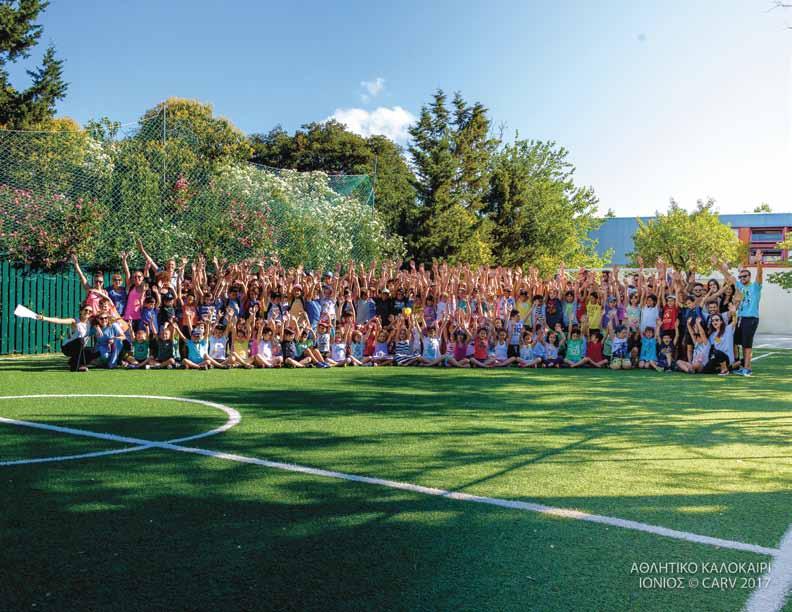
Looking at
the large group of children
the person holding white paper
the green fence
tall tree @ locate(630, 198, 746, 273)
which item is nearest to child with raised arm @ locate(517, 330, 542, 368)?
the large group of children

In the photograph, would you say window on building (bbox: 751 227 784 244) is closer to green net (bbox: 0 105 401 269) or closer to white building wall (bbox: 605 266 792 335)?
white building wall (bbox: 605 266 792 335)

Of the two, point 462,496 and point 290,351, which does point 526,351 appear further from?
point 462,496

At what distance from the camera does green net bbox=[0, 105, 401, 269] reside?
15.5 m

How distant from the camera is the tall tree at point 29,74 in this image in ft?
84.1

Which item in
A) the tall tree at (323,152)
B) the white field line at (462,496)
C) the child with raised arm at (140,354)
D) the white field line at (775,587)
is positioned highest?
the tall tree at (323,152)

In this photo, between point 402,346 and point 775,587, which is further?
→ point 402,346

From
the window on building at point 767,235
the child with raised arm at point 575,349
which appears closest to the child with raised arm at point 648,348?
the child with raised arm at point 575,349

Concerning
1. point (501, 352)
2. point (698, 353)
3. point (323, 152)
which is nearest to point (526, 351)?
point (501, 352)

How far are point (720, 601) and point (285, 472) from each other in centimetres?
317

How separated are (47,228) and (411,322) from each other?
7.89 metres

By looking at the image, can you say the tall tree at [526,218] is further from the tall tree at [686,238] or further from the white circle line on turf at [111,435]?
the white circle line on turf at [111,435]

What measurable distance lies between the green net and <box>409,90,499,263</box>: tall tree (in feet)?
36.8

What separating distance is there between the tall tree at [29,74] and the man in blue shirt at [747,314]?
80.6 ft

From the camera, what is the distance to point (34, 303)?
16.1 m
